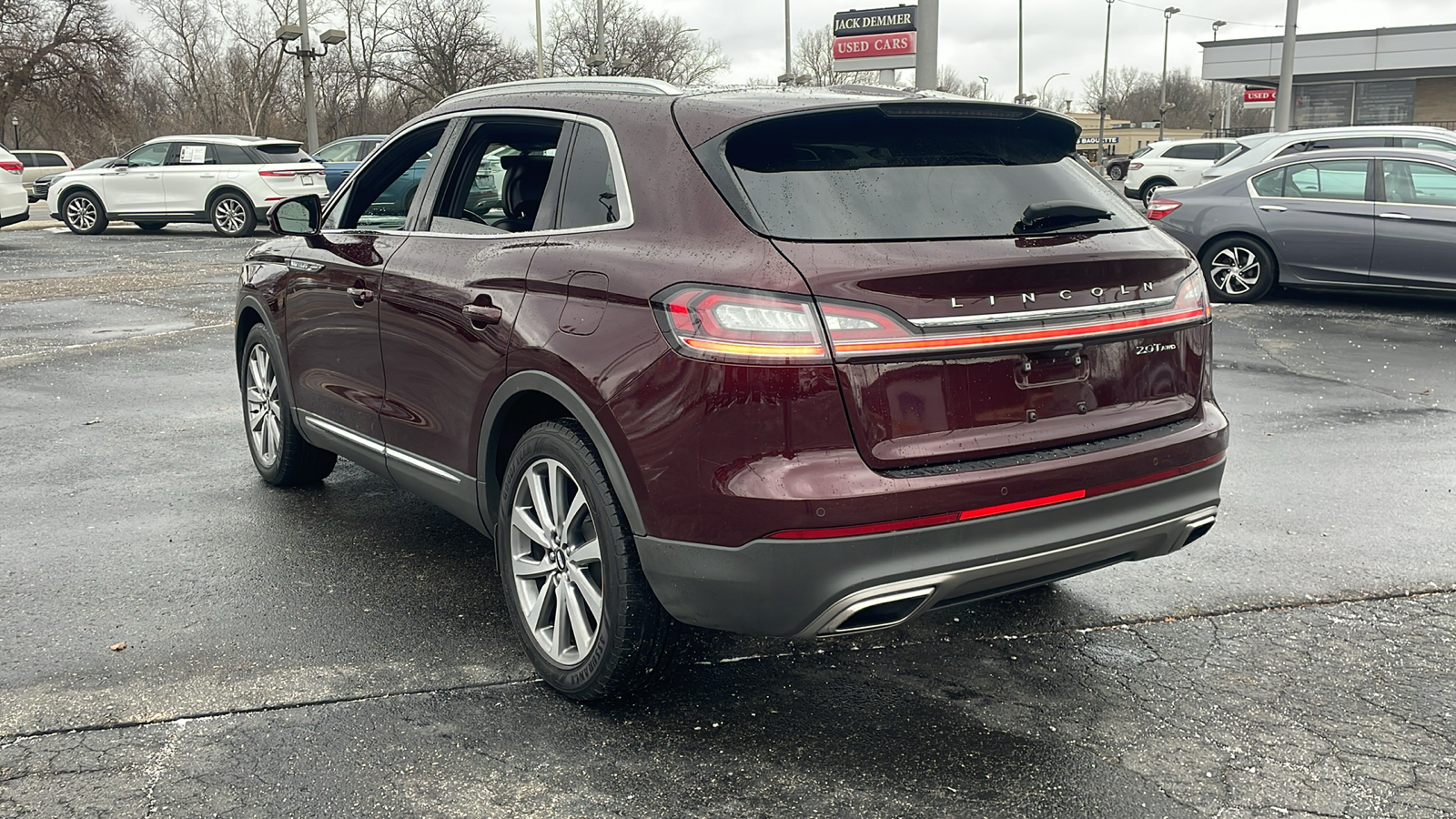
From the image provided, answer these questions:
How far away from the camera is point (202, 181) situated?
22.0 meters

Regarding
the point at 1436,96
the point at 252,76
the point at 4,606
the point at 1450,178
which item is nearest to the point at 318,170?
the point at 1450,178

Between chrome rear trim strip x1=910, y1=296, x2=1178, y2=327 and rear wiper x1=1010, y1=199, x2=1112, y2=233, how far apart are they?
0.26 metres

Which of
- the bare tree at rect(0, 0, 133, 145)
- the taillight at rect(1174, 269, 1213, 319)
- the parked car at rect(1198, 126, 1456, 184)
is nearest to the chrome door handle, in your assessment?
the taillight at rect(1174, 269, 1213, 319)

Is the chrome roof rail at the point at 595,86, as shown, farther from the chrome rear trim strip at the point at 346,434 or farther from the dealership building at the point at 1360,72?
the dealership building at the point at 1360,72

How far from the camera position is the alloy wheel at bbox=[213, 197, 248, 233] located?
72.6ft

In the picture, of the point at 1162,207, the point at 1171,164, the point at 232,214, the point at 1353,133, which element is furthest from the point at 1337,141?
the point at 232,214

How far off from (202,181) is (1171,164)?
20.4 meters

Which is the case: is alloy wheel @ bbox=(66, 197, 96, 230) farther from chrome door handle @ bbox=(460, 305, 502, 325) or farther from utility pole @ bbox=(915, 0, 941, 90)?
chrome door handle @ bbox=(460, 305, 502, 325)

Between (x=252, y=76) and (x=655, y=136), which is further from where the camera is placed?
(x=252, y=76)

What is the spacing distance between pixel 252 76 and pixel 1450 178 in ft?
191

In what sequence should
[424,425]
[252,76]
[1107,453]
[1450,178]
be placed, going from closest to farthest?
[1107,453] < [424,425] < [1450,178] < [252,76]

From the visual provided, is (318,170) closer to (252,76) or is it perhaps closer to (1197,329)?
(1197,329)

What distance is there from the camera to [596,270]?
3336mm

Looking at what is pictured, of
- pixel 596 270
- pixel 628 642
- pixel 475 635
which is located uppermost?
pixel 596 270
